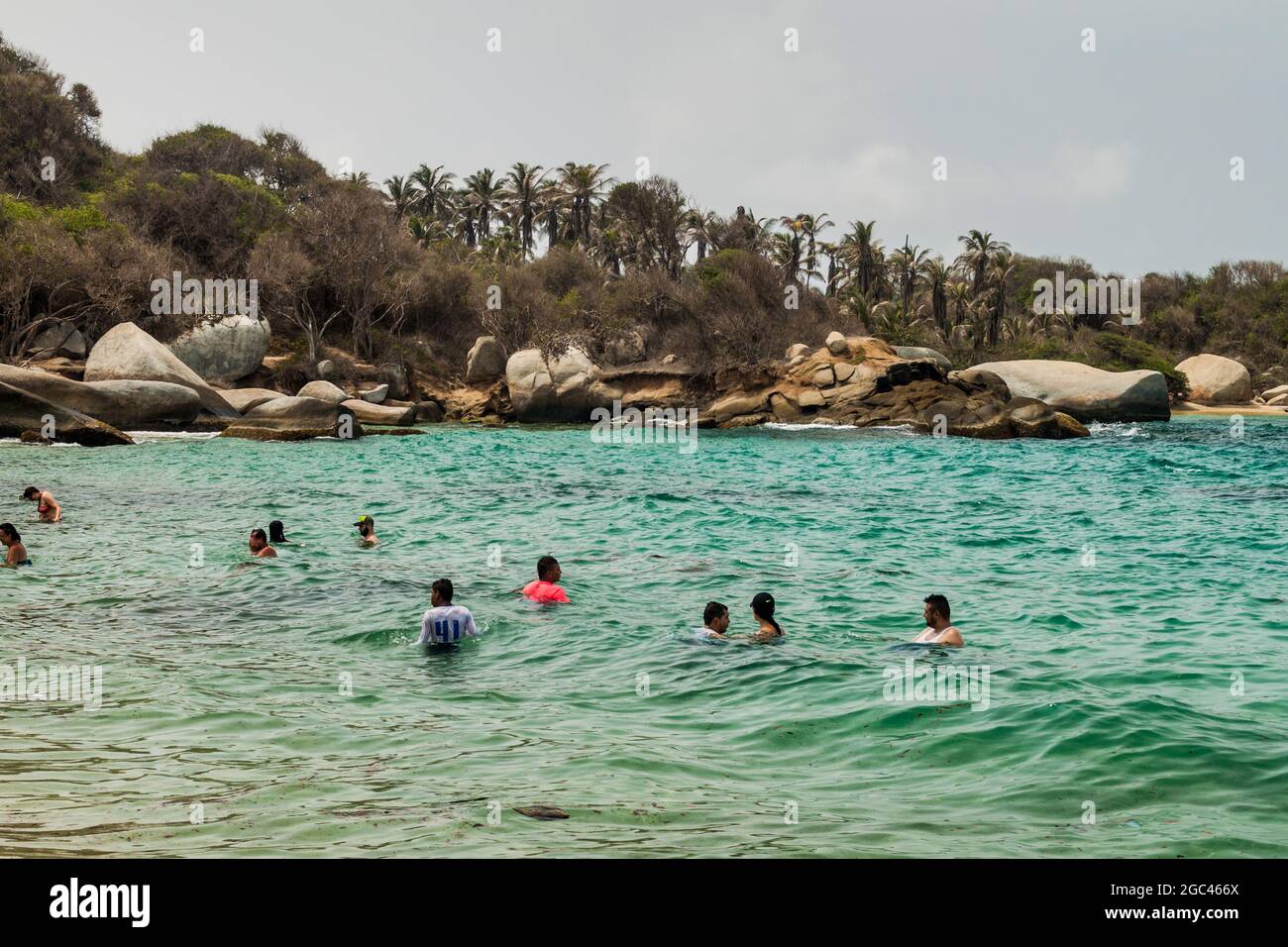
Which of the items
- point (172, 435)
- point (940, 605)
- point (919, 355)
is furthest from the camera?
point (919, 355)

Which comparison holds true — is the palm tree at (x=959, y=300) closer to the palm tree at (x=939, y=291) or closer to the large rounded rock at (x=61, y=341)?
the palm tree at (x=939, y=291)

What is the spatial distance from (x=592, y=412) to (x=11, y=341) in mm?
26128

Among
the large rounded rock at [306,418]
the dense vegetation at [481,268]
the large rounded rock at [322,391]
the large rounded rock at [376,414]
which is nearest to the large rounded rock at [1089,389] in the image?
the dense vegetation at [481,268]

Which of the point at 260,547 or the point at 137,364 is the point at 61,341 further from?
the point at 260,547

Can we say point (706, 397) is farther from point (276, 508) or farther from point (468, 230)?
point (468, 230)

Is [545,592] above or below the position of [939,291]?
below

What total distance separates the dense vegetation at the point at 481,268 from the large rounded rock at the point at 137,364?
17.2 ft

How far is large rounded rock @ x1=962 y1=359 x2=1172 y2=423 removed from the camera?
4978 cm

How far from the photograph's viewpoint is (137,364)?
41.2 m

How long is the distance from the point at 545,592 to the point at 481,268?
204 ft

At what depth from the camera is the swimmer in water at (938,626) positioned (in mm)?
10344

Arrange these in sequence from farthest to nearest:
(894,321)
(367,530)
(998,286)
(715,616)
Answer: (998,286)
(894,321)
(367,530)
(715,616)

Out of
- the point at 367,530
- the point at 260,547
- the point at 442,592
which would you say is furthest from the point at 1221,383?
the point at 442,592

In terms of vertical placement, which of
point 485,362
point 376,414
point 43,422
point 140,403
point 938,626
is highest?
point 485,362
